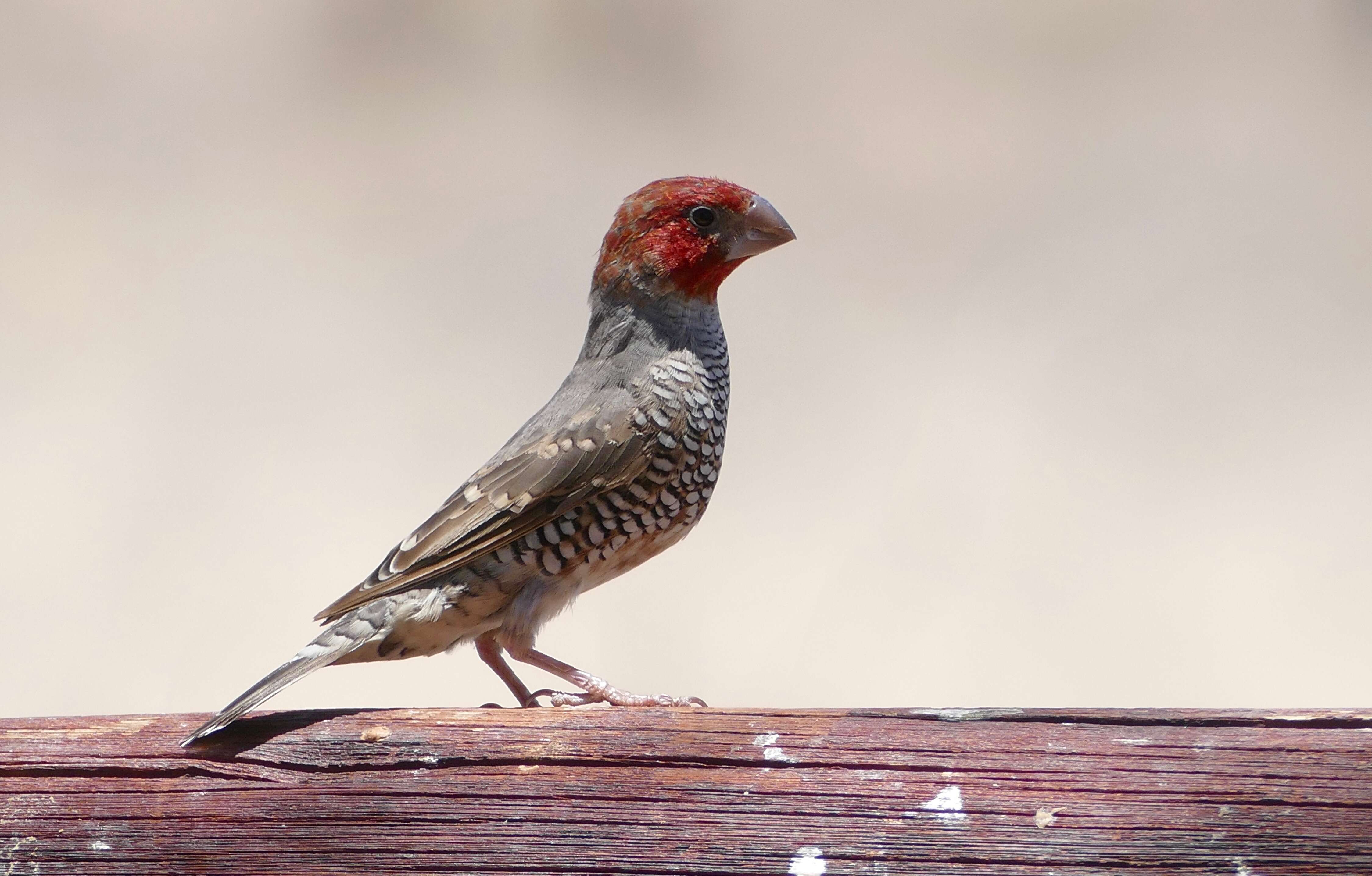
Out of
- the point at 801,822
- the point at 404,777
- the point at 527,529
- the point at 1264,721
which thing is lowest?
the point at 404,777

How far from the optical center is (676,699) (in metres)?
2.39

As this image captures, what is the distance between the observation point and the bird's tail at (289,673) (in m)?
1.66

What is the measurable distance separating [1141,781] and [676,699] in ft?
→ 3.73

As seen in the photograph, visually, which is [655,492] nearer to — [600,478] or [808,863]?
[600,478]

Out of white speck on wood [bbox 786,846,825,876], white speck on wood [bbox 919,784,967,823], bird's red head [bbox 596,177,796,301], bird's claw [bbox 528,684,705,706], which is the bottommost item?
white speck on wood [bbox 786,846,825,876]

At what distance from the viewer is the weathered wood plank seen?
1.36 meters

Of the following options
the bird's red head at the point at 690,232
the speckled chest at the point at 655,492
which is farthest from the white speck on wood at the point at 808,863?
the bird's red head at the point at 690,232

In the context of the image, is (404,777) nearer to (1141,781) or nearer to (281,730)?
(281,730)

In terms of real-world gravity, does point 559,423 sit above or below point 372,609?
above

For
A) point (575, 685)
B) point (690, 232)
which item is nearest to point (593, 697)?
point (575, 685)

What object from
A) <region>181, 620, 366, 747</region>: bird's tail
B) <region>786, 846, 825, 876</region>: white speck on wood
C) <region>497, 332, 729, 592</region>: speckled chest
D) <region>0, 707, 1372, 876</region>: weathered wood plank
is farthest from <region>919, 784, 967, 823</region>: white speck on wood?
<region>497, 332, 729, 592</region>: speckled chest

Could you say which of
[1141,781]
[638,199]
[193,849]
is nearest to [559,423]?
[638,199]

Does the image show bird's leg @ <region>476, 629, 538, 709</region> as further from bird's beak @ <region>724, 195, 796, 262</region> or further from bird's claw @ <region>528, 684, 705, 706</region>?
bird's beak @ <region>724, 195, 796, 262</region>

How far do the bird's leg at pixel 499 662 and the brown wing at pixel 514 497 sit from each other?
0.25m
